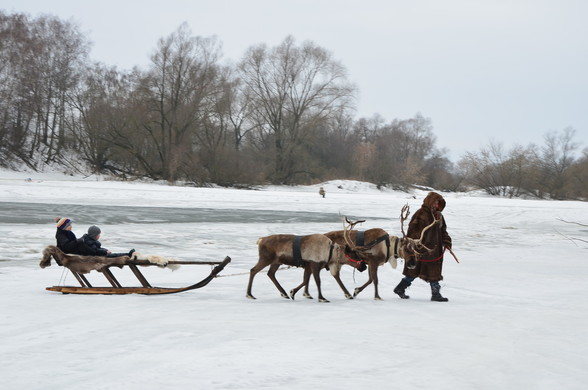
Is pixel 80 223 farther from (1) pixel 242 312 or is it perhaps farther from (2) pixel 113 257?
(1) pixel 242 312

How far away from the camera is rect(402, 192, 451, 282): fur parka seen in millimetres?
6918

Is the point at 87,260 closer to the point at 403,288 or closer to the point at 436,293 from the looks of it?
the point at 403,288

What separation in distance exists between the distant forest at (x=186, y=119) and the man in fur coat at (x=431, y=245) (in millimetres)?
32818

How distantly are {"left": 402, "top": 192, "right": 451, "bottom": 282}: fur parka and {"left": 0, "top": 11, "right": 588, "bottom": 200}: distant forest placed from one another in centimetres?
3281

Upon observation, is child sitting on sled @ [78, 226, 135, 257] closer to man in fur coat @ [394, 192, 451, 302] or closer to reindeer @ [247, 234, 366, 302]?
reindeer @ [247, 234, 366, 302]

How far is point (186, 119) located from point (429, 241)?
34.4 metres

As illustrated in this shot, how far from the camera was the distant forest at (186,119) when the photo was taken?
39.2 meters

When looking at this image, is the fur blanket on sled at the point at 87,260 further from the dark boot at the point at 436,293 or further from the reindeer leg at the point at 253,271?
the dark boot at the point at 436,293

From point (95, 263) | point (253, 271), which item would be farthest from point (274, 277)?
point (95, 263)

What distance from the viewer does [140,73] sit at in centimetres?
3975

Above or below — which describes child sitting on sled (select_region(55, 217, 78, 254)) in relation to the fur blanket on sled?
above

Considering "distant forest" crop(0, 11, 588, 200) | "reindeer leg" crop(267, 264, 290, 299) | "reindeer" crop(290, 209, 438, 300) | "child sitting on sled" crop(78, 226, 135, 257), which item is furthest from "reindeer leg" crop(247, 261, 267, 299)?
"distant forest" crop(0, 11, 588, 200)

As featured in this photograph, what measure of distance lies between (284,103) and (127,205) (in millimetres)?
25858

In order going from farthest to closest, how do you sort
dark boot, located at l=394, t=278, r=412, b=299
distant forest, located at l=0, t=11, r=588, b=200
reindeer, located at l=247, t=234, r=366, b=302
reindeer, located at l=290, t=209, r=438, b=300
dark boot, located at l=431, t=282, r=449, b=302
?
1. distant forest, located at l=0, t=11, r=588, b=200
2. dark boot, located at l=394, t=278, r=412, b=299
3. dark boot, located at l=431, t=282, r=449, b=302
4. reindeer, located at l=290, t=209, r=438, b=300
5. reindeer, located at l=247, t=234, r=366, b=302
